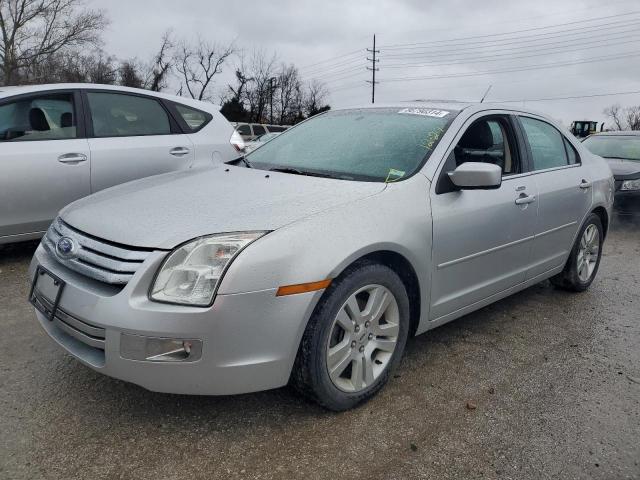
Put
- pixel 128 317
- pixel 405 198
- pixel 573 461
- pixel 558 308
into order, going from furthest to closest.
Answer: pixel 558 308
pixel 405 198
pixel 573 461
pixel 128 317

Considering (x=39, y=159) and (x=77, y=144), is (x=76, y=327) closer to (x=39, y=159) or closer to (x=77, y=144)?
(x=39, y=159)

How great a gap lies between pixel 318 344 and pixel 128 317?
78 centimetres

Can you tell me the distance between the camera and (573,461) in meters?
2.23

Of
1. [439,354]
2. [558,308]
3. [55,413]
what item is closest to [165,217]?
[55,413]

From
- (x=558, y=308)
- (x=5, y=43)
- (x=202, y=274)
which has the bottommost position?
(x=558, y=308)

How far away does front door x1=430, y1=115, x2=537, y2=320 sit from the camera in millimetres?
2861

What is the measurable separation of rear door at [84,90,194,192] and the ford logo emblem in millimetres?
2337

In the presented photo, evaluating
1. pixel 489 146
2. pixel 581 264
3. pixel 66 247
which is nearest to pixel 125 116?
pixel 66 247

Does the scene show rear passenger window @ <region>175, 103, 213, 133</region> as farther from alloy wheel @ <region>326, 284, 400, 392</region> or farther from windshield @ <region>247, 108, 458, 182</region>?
alloy wheel @ <region>326, 284, 400, 392</region>

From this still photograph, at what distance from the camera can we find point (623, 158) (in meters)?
8.45

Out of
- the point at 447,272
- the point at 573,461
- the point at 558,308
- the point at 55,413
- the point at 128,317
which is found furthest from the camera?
the point at 558,308

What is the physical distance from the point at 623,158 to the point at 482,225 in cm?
675

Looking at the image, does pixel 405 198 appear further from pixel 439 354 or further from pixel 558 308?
pixel 558 308

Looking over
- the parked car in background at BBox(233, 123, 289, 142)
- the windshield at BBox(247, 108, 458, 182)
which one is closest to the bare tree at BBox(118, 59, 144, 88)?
the parked car in background at BBox(233, 123, 289, 142)
